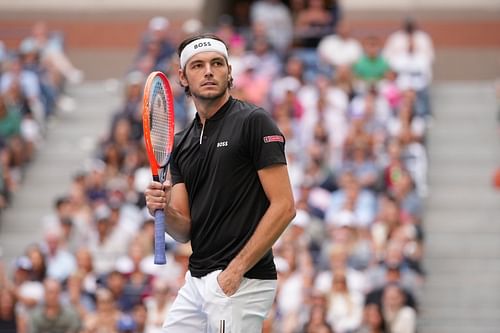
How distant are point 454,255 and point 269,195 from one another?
27.3 ft

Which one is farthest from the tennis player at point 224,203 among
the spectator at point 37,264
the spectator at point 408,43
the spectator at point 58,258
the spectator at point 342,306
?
the spectator at point 408,43

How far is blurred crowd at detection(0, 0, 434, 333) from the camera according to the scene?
12.6m

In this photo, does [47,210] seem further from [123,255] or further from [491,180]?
[491,180]

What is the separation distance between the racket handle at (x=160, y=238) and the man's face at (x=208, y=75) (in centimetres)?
66

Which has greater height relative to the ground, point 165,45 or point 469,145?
point 165,45

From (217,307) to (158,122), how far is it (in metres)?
1.10

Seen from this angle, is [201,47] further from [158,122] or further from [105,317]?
[105,317]

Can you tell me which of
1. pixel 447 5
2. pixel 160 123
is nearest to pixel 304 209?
pixel 447 5

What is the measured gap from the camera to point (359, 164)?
14.5 m

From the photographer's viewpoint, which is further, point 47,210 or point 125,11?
point 125,11

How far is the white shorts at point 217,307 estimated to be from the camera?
257 inches

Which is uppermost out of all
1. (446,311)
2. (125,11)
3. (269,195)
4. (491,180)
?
(125,11)

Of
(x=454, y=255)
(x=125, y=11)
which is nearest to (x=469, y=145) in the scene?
(x=454, y=255)

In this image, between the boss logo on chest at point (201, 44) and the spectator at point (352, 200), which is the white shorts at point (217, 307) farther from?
the spectator at point (352, 200)
